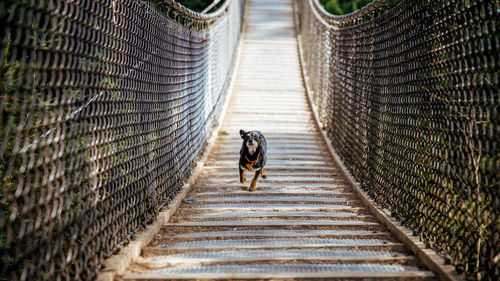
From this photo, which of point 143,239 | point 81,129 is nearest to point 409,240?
point 143,239

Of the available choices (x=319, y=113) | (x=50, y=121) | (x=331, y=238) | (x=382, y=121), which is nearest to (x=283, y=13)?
(x=319, y=113)

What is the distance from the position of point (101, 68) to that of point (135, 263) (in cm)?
145

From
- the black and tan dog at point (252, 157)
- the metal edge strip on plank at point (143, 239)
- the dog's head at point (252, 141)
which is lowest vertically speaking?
the metal edge strip on plank at point (143, 239)

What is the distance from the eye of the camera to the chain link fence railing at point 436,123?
3.04 metres

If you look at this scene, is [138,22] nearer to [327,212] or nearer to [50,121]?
[50,121]

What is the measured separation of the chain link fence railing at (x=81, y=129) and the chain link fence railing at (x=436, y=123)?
2366 mm

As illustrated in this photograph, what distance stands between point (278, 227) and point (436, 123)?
1772 millimetres

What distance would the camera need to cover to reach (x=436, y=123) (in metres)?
3.79

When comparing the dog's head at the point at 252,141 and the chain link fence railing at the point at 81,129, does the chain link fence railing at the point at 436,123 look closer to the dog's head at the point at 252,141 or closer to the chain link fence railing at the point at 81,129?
the dog's head at the point at 252,141

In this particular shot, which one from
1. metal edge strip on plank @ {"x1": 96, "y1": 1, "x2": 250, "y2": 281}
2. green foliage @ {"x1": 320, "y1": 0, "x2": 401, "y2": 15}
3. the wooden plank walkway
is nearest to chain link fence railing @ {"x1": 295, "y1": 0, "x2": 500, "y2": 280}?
the wooden plank walkway

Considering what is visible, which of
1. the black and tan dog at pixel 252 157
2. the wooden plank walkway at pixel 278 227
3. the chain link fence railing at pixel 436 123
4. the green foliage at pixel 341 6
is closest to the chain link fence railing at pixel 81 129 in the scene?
the wooden plank walkway at pixel 278 227

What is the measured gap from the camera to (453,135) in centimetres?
348

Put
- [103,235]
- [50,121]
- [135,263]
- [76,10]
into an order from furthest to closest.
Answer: [135,263]
[103,235]
[76,10]
[50,121]

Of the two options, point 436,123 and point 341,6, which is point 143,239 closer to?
point 436,123
